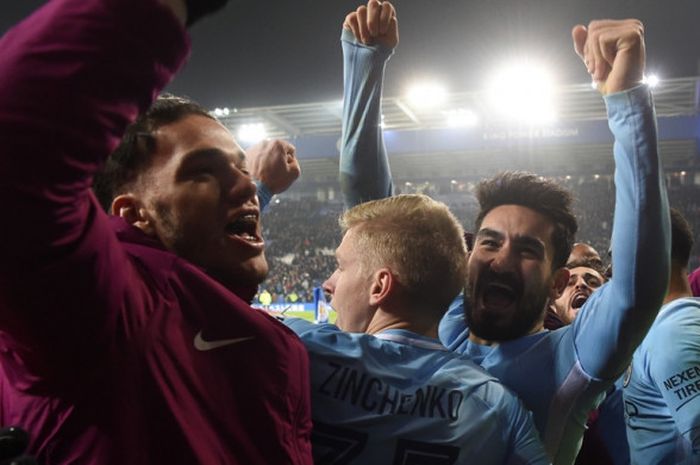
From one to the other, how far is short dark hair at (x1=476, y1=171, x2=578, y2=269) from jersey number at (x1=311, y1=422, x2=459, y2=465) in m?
0.85

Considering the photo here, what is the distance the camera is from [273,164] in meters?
1.88

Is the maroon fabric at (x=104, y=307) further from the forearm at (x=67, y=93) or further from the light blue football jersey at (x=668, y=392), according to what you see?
the light blue football jersey at (x=668, y=392)

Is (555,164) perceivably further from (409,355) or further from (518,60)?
(409,355)

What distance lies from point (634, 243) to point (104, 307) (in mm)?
1227

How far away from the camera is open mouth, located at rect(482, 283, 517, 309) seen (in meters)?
1.82

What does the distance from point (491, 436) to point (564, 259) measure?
2.70 ft

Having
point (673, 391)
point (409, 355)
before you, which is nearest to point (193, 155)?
point (409, 355)

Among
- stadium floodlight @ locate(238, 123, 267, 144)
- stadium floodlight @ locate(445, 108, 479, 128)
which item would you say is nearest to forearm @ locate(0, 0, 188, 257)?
stadium floodlight @ locate(445, 108, 479, 128)

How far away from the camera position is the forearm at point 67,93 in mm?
550

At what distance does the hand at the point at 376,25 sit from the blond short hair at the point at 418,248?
2.17ft

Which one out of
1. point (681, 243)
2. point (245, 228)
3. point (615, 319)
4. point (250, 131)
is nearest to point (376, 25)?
point (245, 228)

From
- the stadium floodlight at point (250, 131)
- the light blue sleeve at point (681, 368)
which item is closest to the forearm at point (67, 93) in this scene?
the light blue sleeve at point (681, 368)

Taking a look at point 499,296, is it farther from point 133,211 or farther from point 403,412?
point 133,211

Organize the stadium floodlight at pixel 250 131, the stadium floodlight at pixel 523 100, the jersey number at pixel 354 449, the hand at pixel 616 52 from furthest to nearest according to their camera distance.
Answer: the stadium floodlight at pixel 250 131
the stadium floodlight at pixel 523 100
the hand at pixel 616 52
the jersey number at pixel 354 449
